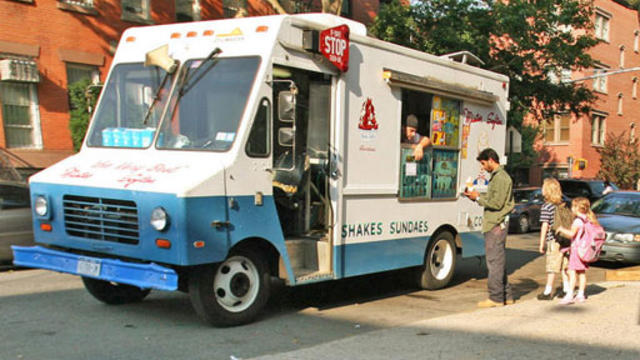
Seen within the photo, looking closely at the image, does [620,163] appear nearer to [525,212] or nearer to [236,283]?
[525,212]

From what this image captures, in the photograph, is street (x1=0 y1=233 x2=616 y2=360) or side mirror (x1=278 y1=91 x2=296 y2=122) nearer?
street (x1=0 y1=233 x2=616 y2=360)

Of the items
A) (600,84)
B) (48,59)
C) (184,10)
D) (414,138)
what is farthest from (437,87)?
(600,84)

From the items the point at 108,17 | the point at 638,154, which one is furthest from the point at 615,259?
the point at 638,154

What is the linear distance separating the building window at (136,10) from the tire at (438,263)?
1278cm

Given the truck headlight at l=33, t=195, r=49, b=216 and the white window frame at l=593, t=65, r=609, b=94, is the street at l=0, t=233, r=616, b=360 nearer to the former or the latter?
the truck headlight at l=33, t=195, r=49, b=216

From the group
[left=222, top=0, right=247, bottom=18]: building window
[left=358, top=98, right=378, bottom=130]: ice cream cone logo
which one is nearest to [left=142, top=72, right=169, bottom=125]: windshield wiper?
[left=358, top=98, right=378, bottom=130]: ice cream cone logo

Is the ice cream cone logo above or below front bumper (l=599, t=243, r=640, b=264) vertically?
above

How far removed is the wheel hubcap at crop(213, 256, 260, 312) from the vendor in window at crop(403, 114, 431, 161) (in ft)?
10.0

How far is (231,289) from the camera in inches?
251

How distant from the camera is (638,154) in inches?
1515

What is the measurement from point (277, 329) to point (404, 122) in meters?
3.35

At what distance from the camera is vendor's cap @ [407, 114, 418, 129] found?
27.9 feet

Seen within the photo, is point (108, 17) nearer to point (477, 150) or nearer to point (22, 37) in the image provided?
point (22, 37)

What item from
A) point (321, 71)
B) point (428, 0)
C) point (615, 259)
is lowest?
point (615, 259)
